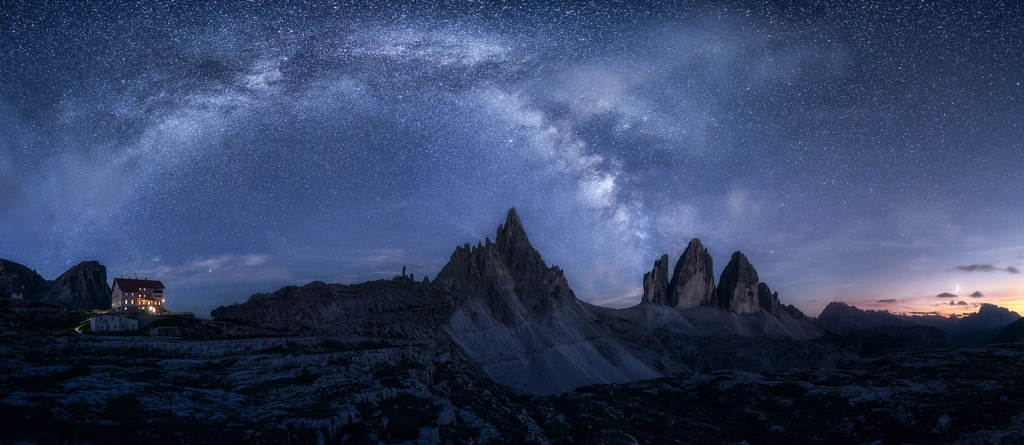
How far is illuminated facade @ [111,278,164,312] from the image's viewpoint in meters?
141

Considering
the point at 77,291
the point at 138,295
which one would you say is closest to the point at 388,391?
the point at 138,295

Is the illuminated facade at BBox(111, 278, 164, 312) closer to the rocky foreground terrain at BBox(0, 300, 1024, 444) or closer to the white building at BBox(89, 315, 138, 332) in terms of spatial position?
the rocky foreground terrain at BBox(0, 300, 1024, 444)

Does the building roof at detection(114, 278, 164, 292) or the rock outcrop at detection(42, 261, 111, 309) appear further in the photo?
the rock outcrop at detection(42, 261, 111, 309)

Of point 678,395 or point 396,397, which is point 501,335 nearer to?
point 678,395

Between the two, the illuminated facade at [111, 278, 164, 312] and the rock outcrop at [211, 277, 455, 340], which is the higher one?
the illuminated facade at [111, 278, 164, 312]

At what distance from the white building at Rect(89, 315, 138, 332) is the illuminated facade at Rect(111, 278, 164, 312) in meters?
51.0

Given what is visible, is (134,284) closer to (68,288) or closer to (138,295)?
(138,295)

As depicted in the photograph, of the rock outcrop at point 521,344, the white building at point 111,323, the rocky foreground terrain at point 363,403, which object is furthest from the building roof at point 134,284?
the rock outcrop at point 521,344

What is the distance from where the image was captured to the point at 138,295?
143875 millimetres

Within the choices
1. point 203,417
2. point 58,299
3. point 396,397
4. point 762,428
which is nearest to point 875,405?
point 762,428

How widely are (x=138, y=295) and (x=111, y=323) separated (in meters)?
60.9

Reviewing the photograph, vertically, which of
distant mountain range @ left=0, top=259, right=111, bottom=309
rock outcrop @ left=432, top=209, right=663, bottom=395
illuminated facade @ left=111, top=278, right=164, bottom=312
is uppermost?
distant mountain range @ left=0, top=259, right=111, bottom=309

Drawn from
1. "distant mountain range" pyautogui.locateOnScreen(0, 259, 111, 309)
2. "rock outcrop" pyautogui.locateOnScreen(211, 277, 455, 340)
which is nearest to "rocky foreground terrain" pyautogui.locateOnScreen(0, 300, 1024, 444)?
"rock outcrop" pyautogui.locateOnScreen(211, 277, 455, 340)

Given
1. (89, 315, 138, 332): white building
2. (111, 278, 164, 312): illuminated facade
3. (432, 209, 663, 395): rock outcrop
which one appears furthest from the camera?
(432, 209, 663, 395): rock outcrop
